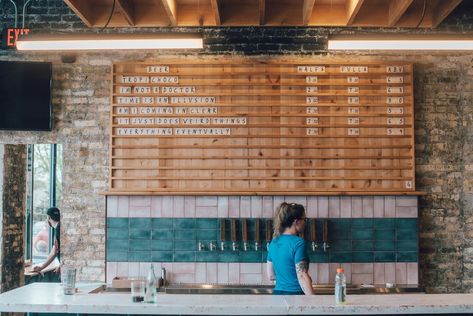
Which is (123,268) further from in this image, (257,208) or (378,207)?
(378,207)

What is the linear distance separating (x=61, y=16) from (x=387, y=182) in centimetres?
421

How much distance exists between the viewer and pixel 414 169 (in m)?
6.86

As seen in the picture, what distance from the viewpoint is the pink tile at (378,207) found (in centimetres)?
683

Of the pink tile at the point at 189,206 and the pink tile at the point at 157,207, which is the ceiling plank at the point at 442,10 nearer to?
the pink tile at the point at 189,206

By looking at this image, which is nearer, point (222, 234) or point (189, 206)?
point (222, 234)

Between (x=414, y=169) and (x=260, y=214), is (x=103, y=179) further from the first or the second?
(x=414, y=169)

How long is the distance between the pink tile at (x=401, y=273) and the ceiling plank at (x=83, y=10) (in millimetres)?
4276

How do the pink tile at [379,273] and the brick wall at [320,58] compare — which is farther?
the brick wall at [320,58]

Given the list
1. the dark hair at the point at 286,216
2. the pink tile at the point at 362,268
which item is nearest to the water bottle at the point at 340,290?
the dark hair at the point at 286,216

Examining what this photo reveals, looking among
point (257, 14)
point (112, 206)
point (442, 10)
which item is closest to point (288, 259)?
point (112, 206)

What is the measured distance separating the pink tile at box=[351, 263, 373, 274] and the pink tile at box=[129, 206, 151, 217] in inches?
91.7

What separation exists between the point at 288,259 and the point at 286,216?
34 centimetres

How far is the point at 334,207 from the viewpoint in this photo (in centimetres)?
682

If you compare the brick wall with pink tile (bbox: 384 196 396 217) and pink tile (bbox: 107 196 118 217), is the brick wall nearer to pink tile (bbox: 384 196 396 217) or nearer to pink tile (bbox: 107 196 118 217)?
pink tile (bbox: 107 196 118 217)
